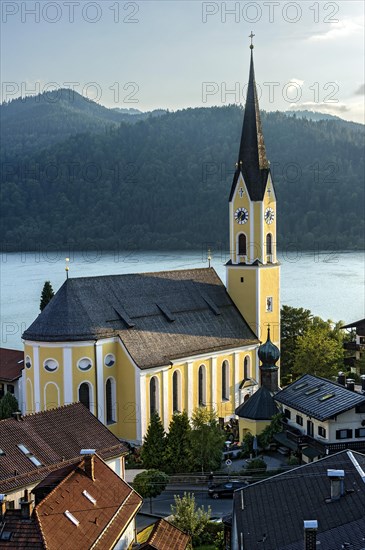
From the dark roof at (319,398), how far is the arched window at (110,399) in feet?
27.2

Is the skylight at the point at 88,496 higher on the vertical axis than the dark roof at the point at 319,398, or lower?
higher

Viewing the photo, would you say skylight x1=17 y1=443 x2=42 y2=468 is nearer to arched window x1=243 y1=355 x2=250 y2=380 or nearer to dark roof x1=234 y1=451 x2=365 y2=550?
dark roof x1=234 y1=451 x2=365 y2=550

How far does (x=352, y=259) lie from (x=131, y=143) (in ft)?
163

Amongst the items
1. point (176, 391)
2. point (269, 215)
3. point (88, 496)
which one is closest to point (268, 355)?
point (176, 391)

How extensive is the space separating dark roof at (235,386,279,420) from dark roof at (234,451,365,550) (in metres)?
13.2

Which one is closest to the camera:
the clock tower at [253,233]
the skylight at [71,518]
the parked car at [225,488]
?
the skylight at [71,518]

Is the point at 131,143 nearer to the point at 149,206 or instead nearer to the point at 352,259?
the point at 149,206

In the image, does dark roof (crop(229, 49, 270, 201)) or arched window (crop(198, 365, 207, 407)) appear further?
dark roof (crop(229, 49, 270, 201))

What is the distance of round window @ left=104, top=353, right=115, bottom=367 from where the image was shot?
1444 inches

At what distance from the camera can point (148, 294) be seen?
40.0m

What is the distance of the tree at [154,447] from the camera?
1250 inches

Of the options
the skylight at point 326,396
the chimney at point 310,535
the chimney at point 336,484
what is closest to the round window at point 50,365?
the skylight at point 326,396

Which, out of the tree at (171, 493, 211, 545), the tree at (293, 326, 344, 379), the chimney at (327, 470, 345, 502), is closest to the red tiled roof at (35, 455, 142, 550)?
the tree at (171, 493, 211, 545)

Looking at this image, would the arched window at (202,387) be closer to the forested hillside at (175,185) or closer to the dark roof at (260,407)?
the dark roof at (260,407)
